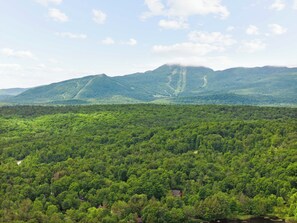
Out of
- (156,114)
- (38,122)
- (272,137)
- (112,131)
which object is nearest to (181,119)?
(156,114)

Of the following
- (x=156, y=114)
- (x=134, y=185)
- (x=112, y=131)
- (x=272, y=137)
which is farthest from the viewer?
(x=156, y=114)

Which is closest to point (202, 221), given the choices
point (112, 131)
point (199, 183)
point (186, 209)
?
point (186, 209)

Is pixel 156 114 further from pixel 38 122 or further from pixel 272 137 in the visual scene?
pixel 272 137

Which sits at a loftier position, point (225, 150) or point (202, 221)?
point (225, 150)

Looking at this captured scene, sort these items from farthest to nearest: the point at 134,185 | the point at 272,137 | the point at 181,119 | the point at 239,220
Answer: the point at 181,119, the point at 272,137, the point at 134,185, the point at 239,220

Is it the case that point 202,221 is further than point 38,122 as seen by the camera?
No

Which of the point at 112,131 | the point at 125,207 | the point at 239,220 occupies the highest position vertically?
the point at 112,131

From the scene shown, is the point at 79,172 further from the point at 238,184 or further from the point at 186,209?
the point at 238,184
